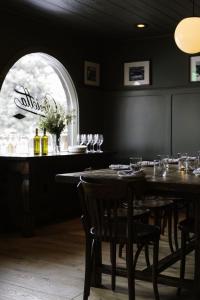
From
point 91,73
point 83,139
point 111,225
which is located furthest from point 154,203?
point 91,73

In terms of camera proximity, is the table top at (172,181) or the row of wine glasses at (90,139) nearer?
the table top at (172,181)

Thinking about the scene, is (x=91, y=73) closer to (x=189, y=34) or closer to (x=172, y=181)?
(x=189, y=34)

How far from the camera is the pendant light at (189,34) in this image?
372 centimetres

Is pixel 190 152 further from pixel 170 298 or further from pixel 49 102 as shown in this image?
pixel 170 298

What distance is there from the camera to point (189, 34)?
3750mm

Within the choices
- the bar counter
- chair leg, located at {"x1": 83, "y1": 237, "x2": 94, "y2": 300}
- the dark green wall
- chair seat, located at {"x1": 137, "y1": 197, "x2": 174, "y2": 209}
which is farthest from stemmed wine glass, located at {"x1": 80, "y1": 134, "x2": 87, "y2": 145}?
chair leg, located at {"x1": 83, "y1": 237, "x2": 94, "y2": 300}

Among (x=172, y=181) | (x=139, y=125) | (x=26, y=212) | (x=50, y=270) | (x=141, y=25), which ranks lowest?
(x=50, y=270)

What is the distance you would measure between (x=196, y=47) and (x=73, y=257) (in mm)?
2214

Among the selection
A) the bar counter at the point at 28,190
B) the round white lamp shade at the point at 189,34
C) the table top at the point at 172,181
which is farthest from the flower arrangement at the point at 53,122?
the table top at the point at 172,181

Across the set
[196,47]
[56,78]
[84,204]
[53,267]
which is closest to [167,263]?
[84,204]

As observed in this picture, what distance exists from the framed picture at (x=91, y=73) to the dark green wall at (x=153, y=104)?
16 cm

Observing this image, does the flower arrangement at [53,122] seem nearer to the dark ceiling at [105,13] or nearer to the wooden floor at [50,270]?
the dark ceiling at [105,13]

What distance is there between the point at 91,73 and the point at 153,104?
1.08 metres

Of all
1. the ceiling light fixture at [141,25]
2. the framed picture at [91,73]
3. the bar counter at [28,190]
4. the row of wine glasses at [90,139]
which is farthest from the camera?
the framed picture at [91,73]
